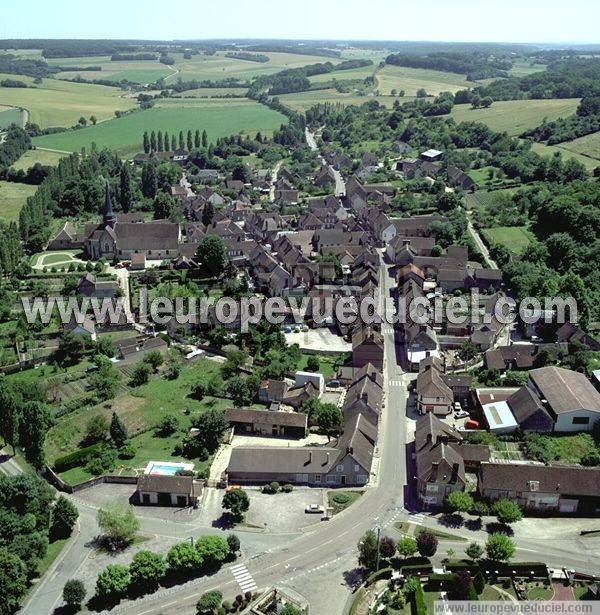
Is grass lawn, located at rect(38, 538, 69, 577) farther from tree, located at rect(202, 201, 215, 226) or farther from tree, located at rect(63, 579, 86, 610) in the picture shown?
tree, located at rect(202, 201, 215, 226)

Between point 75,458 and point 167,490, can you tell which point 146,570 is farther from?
point 75,458

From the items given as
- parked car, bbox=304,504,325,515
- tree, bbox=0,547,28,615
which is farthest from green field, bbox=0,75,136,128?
tree, bbox=0,547,28,615

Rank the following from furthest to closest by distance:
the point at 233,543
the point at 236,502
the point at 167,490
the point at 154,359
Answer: the point at 154,359, the point at 167,490, the point at 236,502, the point at 233,543

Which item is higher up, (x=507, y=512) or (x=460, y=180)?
(x=460, y=180)

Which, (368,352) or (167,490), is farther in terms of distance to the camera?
(368,352)

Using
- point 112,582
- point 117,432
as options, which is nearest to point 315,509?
point 112,582

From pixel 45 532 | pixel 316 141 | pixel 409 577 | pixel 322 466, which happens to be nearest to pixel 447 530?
pixel 409 577

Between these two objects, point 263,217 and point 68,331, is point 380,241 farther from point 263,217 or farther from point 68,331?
point 68,331
